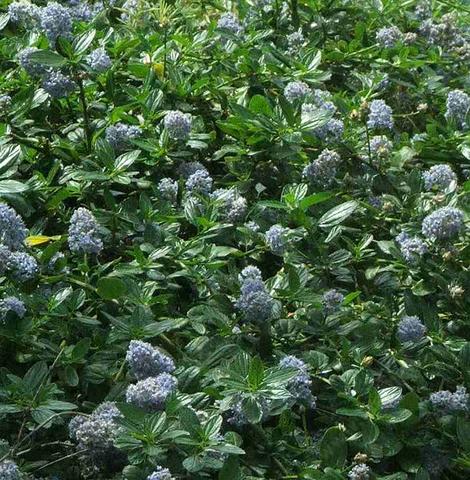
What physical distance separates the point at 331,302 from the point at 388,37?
1.60 meters

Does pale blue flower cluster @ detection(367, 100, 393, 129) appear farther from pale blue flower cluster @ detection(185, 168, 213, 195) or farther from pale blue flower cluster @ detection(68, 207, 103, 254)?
pale blue flower cluster @ detection(68, 207, 103, 254)

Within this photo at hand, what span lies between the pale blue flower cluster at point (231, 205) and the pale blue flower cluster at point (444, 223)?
48 centimetres

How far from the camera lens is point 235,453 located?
2.31 m

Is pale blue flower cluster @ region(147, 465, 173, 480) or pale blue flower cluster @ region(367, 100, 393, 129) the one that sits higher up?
pale blue flower cluster @ region(147, 465, 173, 480)

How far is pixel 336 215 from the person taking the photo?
3.09 meters

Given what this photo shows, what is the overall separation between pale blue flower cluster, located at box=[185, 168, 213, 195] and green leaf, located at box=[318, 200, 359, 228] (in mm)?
315

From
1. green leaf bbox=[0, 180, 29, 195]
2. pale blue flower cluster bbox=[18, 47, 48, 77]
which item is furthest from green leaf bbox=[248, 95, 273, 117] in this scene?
green leaf bbox=[0, 180, 29, 195]

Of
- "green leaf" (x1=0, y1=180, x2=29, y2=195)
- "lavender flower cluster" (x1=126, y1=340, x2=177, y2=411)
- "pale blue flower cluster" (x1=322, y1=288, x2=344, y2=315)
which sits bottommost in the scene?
"pale blue flower cluster" (x1=322, y1=288, x2=344, y2=315)

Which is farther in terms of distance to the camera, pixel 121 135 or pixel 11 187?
pixel 121 135

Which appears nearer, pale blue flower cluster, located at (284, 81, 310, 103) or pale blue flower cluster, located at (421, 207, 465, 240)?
pale blue flower cluster, located at (421, 207, 465, 240)

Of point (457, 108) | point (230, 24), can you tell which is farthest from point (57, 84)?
point (457, 108)

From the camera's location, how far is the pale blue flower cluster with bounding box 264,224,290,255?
9.80ft

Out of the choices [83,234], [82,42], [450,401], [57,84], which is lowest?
[450,401]

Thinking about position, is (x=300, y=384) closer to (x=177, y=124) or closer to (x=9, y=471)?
(x=9, y=471)
